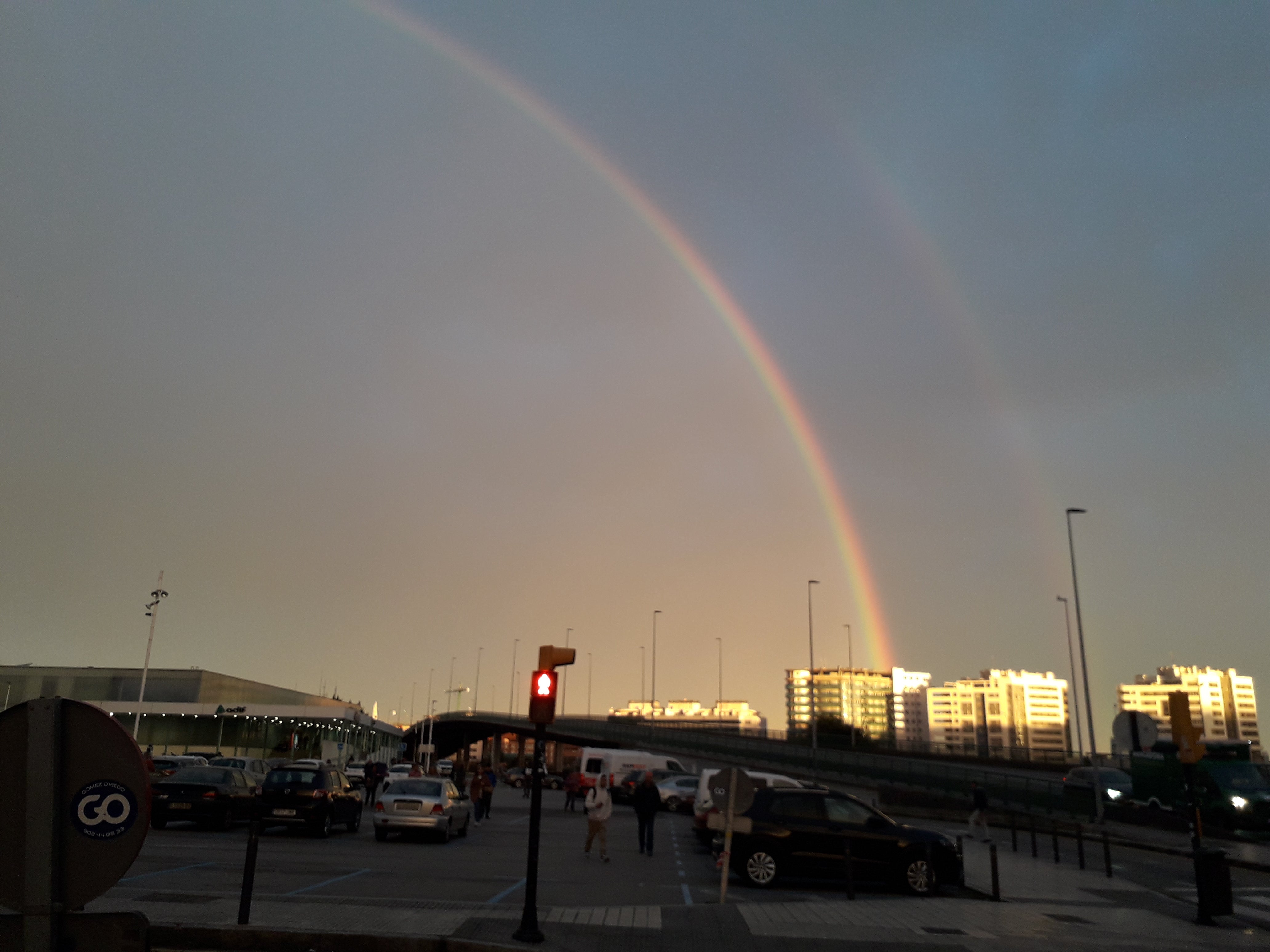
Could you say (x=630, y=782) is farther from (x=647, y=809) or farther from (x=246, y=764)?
(x=647, y=809)

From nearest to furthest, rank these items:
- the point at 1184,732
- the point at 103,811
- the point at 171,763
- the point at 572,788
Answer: the point at 103,811 < the point at 1184,732 < the point at 171,763 < the point at 572,788

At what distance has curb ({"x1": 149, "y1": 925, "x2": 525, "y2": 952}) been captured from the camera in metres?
9.05

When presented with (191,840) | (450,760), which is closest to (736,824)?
(191,840)

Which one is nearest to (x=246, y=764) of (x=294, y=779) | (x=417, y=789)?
(x=294, y=779)

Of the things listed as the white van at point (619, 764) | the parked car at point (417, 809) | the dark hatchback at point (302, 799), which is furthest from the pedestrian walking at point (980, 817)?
the white van at point (619, 764)

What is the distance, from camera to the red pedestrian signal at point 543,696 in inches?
453

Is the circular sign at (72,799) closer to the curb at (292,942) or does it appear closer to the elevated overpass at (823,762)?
the curb at (292,942)

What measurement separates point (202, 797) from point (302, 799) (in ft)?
7.03

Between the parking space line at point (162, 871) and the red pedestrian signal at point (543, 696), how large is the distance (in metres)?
6.01

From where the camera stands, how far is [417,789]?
22.8m

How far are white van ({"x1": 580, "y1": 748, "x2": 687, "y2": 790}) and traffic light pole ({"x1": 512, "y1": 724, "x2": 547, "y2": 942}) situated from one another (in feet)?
111

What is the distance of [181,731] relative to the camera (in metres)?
79.8

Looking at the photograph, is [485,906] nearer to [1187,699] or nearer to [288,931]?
[288,931]

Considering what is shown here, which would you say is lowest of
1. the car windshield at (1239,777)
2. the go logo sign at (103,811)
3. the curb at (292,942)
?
the curb at (292,942)
